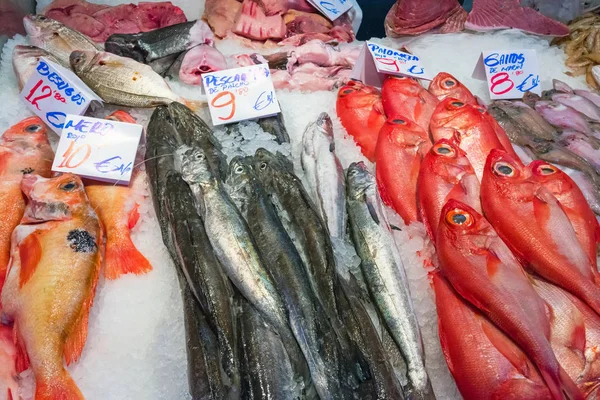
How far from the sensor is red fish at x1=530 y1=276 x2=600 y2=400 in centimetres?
144

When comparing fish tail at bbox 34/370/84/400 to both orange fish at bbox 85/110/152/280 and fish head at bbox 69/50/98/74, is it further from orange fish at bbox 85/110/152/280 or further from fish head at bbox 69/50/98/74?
fish head at bbox 69/50/98/74

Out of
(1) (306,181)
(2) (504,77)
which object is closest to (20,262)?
(1) (306,181)

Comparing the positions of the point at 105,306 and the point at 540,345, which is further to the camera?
the point at 105,306

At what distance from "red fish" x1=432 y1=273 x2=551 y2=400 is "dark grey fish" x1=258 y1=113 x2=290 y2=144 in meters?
1.15

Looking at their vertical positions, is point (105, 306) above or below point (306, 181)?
below

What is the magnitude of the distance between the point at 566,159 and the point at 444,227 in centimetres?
104

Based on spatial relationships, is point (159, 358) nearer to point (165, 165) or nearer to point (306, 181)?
point (165, 165)

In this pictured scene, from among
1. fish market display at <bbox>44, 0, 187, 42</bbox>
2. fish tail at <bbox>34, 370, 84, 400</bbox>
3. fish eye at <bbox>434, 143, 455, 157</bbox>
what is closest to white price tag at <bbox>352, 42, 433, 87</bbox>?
fish eye at <bbox>434, 143, 455, 157</bbox>

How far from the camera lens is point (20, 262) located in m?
1.75

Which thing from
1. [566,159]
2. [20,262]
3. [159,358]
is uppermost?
[566,159]

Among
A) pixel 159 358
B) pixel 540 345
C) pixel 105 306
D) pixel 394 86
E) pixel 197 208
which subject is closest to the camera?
pixel 540 345

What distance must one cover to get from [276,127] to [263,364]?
1.31 meters

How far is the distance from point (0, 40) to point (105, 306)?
6.39 feet

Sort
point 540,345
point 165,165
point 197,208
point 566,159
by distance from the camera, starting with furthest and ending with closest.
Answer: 1. point 566,159
2. point 165,165
3. point 197,208
4. point 540,345
